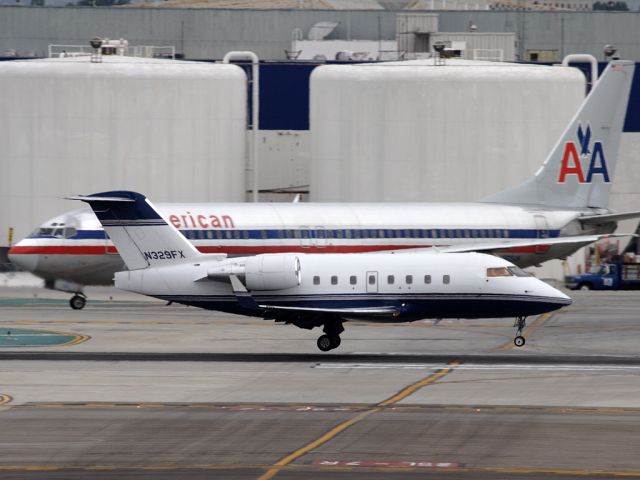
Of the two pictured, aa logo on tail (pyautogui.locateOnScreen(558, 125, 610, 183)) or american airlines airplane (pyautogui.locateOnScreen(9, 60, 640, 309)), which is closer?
american airlines airplane (pyautogui.locateOnScreen(9, 60, 640, 309))

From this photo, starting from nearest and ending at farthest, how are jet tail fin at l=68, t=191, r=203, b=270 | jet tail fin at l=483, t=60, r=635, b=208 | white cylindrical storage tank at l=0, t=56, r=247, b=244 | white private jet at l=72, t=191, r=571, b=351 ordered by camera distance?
white private jet at l=72, t=191, r=571, b=351 → jet tail fin at l=68, t=191, r=203, b=270 → jet tail fin at l=483, t=60, r=635, b=208 → white cylindrical storage tank at l=0, t=56, r=247, b=244

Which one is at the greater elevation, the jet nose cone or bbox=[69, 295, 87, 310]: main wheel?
the jet nose cone

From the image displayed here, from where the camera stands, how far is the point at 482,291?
127ft

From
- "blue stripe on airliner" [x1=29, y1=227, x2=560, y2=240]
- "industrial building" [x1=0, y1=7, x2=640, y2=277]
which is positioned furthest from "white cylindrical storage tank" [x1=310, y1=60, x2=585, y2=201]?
"blue stripe on airliner" [x1=29, y1=227, x2=560, y2=240]

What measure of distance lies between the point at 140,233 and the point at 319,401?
1154 cm

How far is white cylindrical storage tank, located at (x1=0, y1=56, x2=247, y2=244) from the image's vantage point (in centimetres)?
6372

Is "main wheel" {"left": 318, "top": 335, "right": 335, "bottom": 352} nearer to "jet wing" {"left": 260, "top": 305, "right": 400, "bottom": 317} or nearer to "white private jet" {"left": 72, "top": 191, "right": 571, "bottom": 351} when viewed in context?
"white private jet" {"left": 72, "top": 191, "right": 571, "bottom": 351}

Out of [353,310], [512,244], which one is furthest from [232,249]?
[353,310]

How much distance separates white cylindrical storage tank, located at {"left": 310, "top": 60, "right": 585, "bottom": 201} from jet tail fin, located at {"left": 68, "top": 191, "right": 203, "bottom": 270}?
82.8 ft

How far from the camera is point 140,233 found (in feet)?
132

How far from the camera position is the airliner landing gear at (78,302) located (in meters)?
54.0

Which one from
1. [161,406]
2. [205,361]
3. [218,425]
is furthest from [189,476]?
[205,361]

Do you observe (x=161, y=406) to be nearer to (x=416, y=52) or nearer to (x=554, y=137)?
(x=554, y=137)

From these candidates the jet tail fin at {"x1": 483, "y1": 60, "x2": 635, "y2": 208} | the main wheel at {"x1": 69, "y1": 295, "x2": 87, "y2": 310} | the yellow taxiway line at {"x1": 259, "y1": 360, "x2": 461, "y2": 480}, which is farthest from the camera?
the jet tail fin at {"x1": 483, "y1": 60, "x2": 635, "y2": 208}
